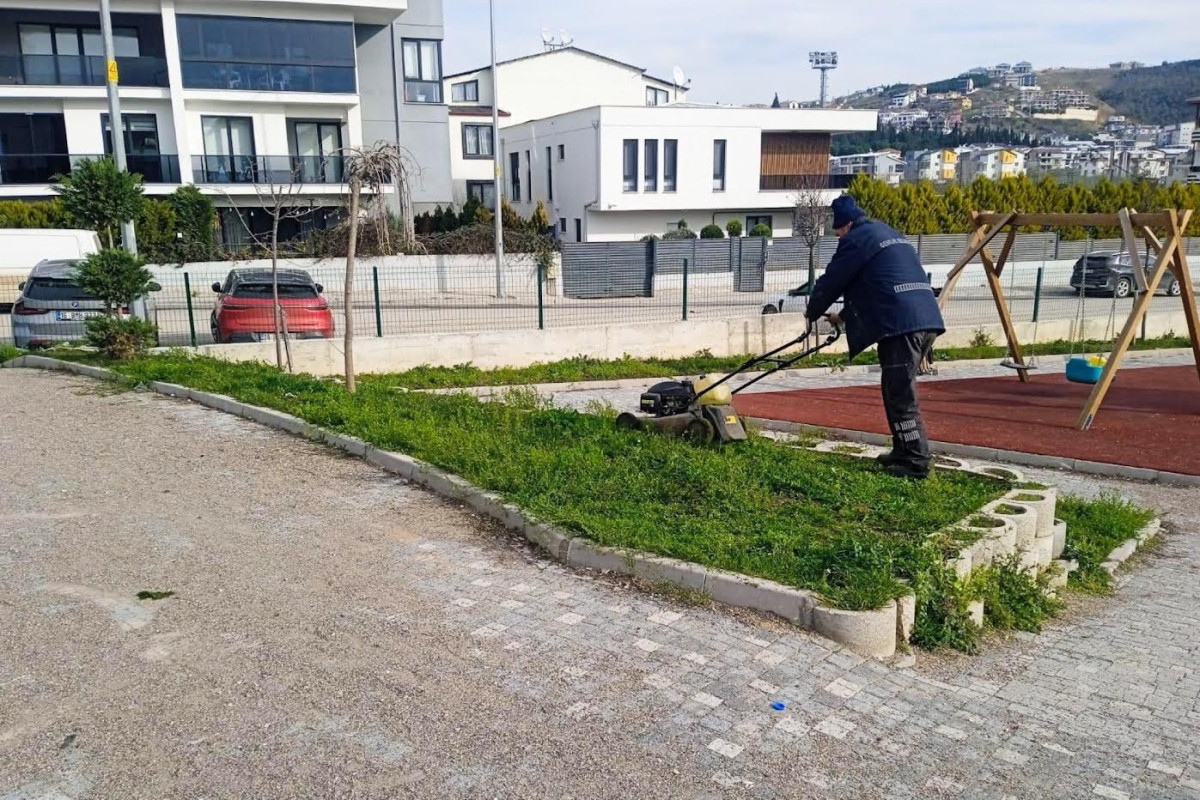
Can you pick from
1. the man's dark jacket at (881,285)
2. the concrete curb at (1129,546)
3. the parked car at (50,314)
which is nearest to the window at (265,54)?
the parked car at (50,314)

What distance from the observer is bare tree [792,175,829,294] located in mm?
31641

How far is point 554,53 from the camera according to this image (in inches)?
2040

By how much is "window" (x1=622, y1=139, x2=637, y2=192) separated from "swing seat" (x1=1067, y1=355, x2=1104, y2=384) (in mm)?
28768

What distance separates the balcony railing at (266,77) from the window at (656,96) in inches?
1033

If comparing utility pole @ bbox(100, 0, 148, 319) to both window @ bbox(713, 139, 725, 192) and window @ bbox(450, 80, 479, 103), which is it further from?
window @ bbox(450, 80, 479, 103)

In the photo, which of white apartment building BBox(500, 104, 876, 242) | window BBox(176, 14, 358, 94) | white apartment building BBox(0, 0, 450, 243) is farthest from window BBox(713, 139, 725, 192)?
window BBox(176, 14, 358, 94)

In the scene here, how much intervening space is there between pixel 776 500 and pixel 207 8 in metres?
32.1

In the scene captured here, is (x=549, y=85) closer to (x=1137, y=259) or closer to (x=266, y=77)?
(x=266, y=77)

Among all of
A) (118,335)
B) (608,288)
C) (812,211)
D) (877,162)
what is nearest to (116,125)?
(118,335)

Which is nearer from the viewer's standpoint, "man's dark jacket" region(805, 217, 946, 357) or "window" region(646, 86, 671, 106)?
"man's dark jacket" region(805, 217, 946, 357)

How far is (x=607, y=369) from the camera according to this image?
52.0 feet

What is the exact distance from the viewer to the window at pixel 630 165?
39562 millimetres

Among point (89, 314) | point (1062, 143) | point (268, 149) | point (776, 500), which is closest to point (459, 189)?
point (268, 149)

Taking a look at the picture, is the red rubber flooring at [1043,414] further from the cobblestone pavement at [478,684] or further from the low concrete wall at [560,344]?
the cobblestone pavement at [478,684]
